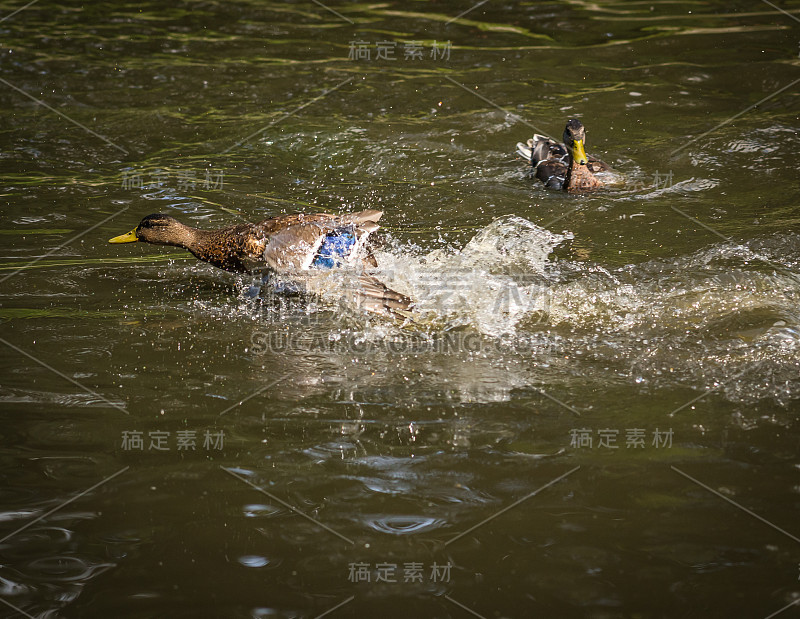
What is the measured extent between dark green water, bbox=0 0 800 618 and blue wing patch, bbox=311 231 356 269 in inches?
10.8

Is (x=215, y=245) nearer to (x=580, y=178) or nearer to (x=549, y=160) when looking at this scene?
(x=580, y=178)

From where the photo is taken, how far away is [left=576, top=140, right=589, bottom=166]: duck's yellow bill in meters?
7.48

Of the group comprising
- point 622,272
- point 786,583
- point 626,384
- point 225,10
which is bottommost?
point 786,583

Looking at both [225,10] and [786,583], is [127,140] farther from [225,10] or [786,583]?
[786,583]

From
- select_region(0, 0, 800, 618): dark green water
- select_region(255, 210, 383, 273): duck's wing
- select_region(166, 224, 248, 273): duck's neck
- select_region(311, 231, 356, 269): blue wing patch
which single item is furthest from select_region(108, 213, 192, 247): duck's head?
select_region(311, 231, 356, 269): blue wing patch

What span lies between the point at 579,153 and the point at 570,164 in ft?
0.41

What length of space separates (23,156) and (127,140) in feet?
3.54

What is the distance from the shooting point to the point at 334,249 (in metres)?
5.73

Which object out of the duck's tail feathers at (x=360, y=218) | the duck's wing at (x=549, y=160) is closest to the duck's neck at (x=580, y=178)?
the duck's wing at (x=549, y=160)

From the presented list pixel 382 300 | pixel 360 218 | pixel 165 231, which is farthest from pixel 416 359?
pixel 165 231

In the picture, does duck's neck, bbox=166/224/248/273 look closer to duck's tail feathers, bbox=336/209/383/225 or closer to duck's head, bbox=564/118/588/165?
duck's tail feathers, bbox=336/209/383/225

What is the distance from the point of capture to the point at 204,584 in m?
3.09

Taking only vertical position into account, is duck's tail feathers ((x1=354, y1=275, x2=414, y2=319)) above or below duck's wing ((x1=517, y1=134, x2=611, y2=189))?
below

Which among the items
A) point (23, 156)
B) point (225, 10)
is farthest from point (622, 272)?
point (225, 10)
